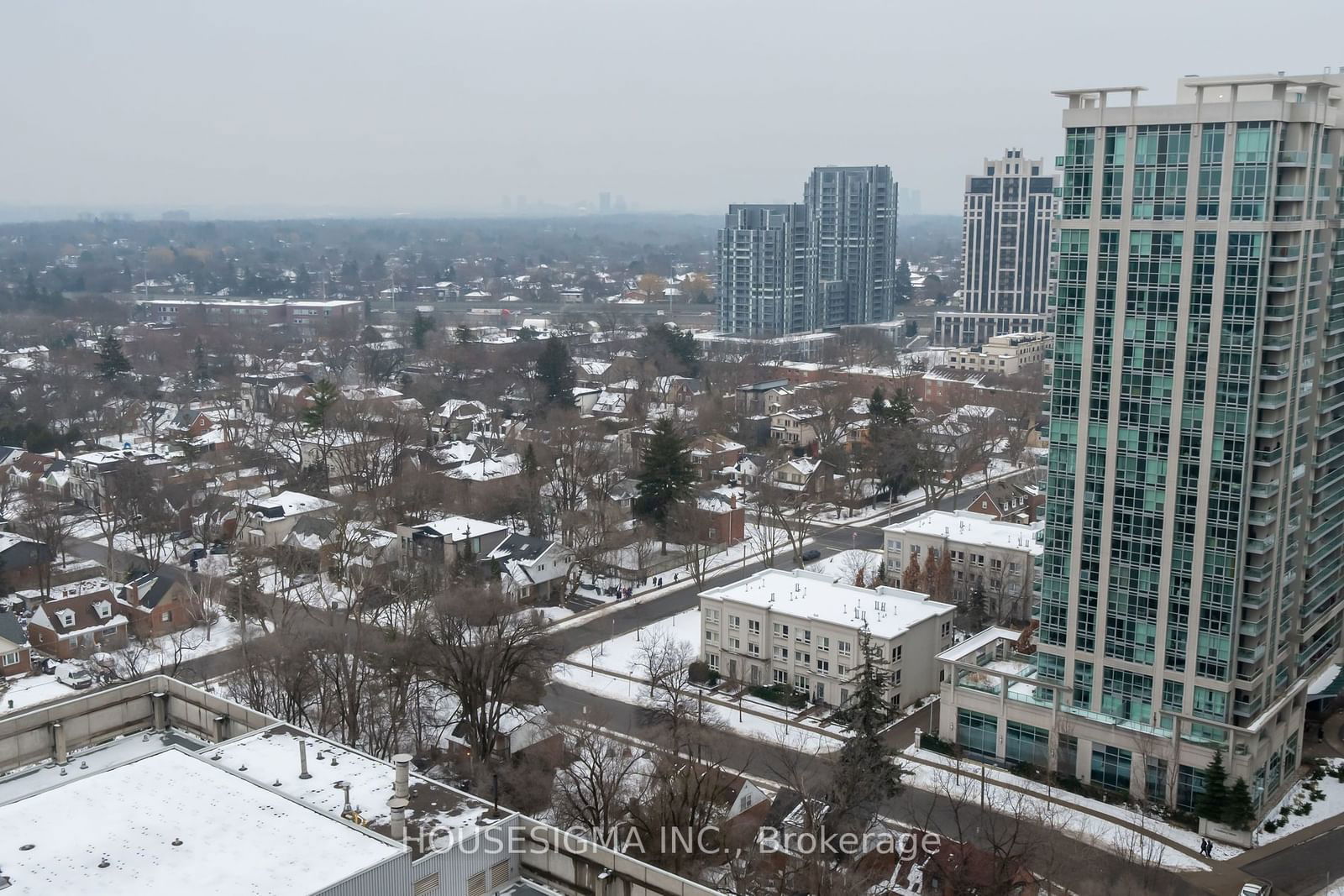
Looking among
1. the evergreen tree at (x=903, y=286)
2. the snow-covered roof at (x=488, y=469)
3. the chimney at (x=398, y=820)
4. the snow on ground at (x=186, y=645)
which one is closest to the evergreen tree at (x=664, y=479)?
the snow-covered roof at (x=488, y=469)

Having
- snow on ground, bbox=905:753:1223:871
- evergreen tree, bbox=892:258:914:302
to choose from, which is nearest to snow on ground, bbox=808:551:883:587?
snow on ground, bbox=905:753:1223:871

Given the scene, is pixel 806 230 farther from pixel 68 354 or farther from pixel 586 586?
pixel 586 586

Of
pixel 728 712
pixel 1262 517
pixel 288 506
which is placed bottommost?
pixel 728 712

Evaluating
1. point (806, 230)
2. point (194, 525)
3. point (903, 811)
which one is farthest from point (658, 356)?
point (903, 811)

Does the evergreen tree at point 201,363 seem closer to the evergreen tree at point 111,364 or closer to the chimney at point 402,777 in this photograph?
the evergreen tree at point 111,364

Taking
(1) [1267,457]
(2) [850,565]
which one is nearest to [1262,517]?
(1) [1267,457]

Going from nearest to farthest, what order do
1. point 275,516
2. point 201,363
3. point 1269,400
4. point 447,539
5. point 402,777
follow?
point 402,777
point 1269,400
point 447,539
point 275,516
point 201,363

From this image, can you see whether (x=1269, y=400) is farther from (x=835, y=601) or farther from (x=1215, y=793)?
(x=835, y=601)
